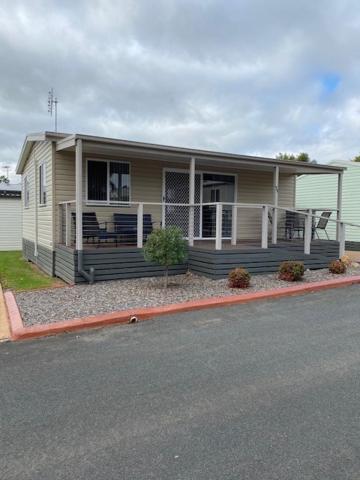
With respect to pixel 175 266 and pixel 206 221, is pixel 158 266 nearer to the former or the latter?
pixel 175 266

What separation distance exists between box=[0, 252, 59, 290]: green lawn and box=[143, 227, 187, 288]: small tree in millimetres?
2389

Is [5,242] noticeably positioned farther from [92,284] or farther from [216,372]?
[216,372]

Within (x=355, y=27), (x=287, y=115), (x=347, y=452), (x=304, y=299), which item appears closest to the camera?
(x=347, y=452)

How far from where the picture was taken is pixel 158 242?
7.39m

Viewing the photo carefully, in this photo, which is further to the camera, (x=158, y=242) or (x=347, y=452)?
(x=158, y=242)

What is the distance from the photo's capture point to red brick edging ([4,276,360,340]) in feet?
16.4

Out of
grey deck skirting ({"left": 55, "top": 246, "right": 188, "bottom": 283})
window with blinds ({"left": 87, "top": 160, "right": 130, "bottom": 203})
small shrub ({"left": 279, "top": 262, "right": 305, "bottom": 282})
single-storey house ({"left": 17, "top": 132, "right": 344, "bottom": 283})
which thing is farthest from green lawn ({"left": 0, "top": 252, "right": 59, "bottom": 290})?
small shrub ({"left": 279, "top": 262, "right": 305, "bottom": 282})

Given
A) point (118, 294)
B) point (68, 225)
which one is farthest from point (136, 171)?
point (118, 294)

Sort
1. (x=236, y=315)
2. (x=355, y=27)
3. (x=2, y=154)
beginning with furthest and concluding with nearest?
1. (x=2, y=154)
2. (x=355, y=27)
3. (x=236, y=315)

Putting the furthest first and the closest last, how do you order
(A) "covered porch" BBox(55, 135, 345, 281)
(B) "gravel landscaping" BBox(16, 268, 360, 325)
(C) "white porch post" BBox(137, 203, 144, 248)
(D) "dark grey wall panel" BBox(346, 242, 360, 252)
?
(D) "dark grey wall panel" BBox(346, 242, 360, 252) → (C) "white porch post" BBox(137, 203, 144, 248) → (A) "covered porch" BBox(55, 135, 345, 281) → (B) "gravel landscaping" BBox(16, 268, 360, 325)

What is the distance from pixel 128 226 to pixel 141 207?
1205 mm

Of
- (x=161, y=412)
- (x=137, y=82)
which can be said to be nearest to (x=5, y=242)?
(x=137, y=82)

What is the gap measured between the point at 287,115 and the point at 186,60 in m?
11.8

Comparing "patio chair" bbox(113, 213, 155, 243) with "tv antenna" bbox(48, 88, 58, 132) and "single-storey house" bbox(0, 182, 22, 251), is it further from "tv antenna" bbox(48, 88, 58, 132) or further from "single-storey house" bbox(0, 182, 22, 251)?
"single-storey house" bbox(0, 182, 22, 251)
